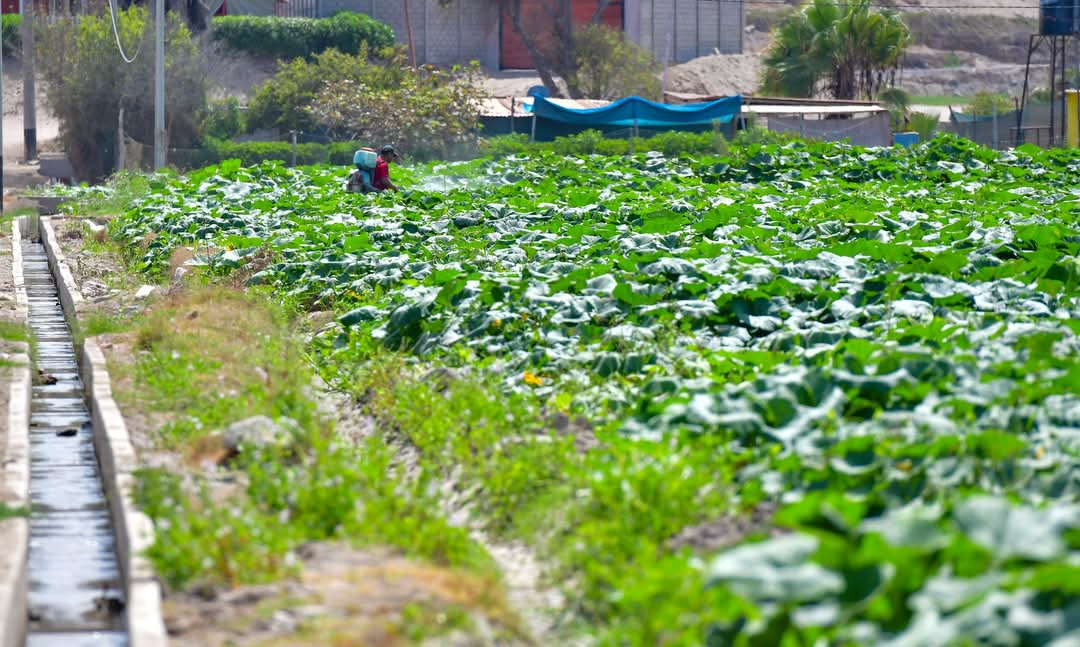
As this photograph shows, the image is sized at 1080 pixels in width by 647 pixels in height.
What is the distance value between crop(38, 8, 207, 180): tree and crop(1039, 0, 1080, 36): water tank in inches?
956

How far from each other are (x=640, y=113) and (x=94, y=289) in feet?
78.0

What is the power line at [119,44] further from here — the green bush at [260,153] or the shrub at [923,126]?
the shrub at [923,126]

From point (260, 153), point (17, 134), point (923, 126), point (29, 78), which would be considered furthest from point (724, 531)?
point (17, 134)

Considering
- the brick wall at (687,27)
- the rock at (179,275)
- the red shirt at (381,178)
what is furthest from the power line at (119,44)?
the brick wall at (687,27)

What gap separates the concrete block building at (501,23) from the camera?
59.5 m

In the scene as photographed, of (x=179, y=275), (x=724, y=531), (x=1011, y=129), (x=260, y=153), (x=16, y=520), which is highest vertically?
(x=1011, y=129)

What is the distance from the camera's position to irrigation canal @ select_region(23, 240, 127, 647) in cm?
658

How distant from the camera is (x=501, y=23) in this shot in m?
61.0

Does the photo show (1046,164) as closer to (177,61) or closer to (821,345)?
(821,345)

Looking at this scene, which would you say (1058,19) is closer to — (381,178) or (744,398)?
(381,178)

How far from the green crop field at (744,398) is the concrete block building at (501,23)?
43756mm

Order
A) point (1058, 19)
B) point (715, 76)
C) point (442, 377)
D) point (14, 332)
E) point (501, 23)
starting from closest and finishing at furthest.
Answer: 1. point (442, 377)
2. point (14, 332)
3. point (1058, 19)
4. point (501, 23)
5. point (715, 76)

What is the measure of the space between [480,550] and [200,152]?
33030 mm

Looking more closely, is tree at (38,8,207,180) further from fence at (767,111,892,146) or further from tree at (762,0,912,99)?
tree at (762,0,912,99)
